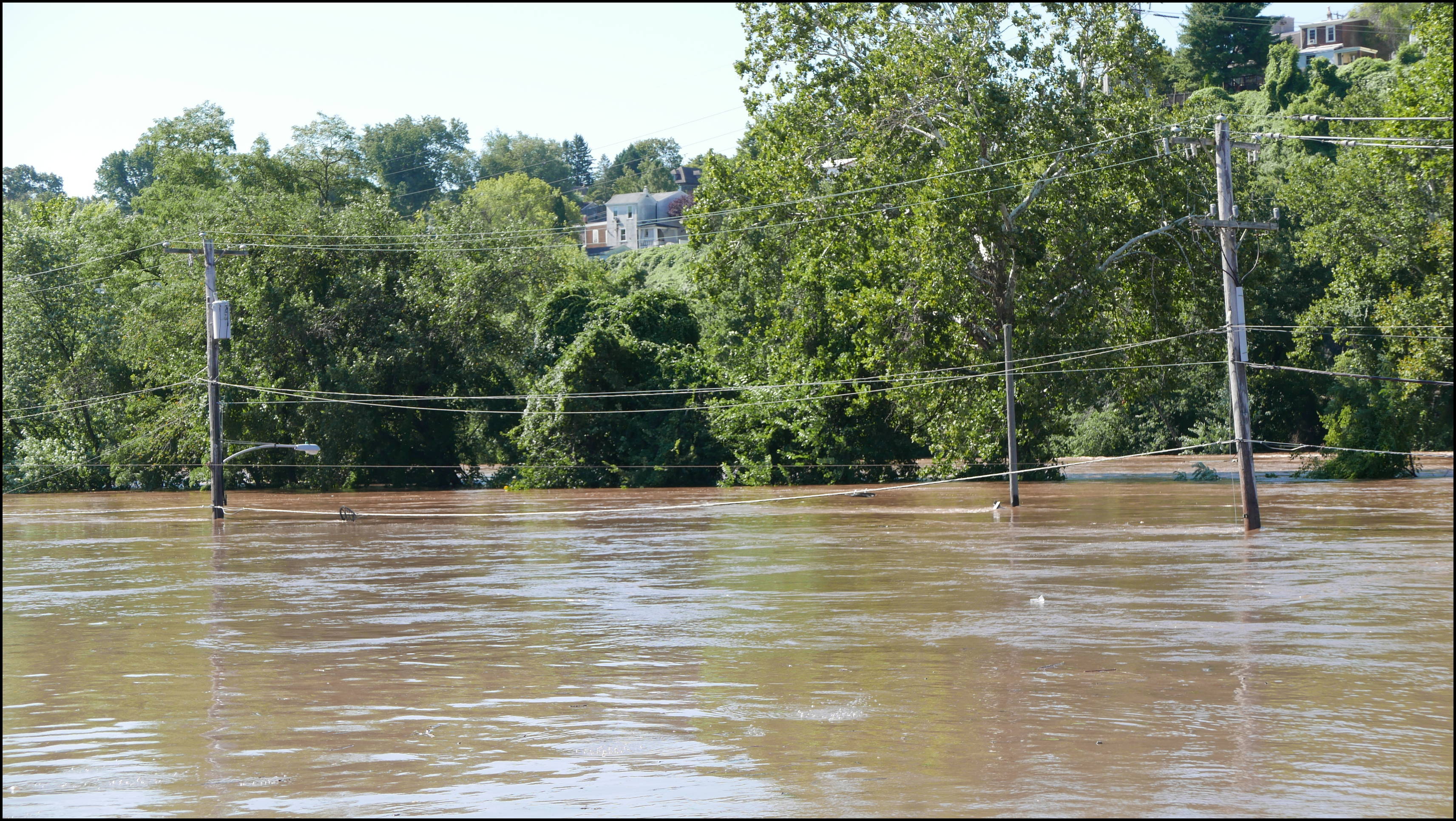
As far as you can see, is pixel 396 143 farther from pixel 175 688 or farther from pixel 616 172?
pixel 175 688

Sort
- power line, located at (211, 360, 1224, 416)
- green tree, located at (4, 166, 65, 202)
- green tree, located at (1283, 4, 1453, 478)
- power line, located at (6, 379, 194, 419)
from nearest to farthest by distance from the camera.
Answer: power line, located at (211, 360, 1224, 416) → green tree, located at (1283, 4, 1453, 478) → power line, located at (6, 379, 194, 419) → green tree, located at (4, 166, 65, 202)

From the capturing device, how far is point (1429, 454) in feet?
209

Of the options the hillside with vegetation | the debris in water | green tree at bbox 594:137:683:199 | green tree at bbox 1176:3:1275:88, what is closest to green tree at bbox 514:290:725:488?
the hillside with vegetation

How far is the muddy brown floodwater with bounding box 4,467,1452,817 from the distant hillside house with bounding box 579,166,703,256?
379 ft

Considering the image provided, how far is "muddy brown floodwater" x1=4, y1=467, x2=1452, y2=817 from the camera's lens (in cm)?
1102

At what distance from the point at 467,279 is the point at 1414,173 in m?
38.2

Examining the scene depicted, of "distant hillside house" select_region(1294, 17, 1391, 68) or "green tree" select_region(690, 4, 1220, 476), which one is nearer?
"green tree" select_region(690, 4, 1220, 476)

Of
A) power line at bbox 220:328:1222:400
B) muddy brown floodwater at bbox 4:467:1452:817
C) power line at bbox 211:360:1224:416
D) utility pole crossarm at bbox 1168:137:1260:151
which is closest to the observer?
muddy brown floodwater at bbox 4:467:1452:817

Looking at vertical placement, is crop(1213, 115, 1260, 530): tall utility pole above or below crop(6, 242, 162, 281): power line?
below

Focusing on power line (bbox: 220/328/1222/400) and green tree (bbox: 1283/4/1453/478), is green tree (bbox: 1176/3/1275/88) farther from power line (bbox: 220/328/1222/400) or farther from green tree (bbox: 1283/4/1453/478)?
power line (bbox: 220/328/1222/400)

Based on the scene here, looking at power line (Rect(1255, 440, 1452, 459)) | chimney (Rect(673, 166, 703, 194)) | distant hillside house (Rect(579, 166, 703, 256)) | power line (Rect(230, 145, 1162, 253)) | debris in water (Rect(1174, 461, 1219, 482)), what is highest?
chimney (Rect(673, 166, 703, 194))

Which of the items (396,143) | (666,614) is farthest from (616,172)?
(666,614)

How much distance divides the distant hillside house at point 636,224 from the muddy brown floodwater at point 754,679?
11555 cm

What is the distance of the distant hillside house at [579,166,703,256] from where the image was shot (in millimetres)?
148375
